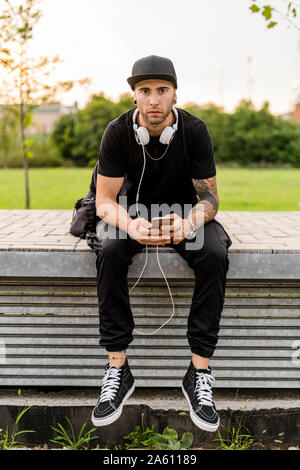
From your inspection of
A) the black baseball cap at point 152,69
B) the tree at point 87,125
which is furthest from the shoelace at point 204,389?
the tree at point 87,125

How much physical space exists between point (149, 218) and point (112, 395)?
1139 mm

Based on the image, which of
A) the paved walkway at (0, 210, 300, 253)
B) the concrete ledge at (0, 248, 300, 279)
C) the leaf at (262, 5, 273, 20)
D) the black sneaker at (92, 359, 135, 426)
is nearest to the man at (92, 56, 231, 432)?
the black sneaker at (92, 359, 135, 426)

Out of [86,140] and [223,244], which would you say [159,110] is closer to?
[223,244]

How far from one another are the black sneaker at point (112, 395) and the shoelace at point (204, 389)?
42cm

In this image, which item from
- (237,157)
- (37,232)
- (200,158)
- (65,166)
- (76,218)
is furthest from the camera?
(237,157)

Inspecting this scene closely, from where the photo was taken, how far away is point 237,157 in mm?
44844

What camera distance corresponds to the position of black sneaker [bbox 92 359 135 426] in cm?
268

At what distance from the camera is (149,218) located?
3.13m

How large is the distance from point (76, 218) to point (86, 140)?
1508 inches

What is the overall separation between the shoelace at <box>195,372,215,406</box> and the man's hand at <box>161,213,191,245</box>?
0.82 meters

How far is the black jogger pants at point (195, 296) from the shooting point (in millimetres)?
2697

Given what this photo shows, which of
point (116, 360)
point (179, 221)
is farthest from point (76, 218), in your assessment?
point (116, 360)

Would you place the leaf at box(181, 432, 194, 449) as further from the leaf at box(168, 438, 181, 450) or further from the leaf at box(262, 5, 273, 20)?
the leaf at box(262, 5, 273, 20)

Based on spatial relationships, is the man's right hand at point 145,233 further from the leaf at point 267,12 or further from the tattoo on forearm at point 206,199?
the leaf at point 267,12
